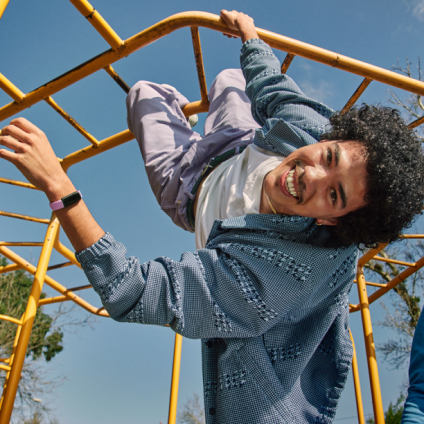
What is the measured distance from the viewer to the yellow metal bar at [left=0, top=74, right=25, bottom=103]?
1.64 metres

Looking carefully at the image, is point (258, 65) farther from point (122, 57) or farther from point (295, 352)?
point (295, 352)

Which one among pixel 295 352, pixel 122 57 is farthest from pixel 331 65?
pixel 295 352

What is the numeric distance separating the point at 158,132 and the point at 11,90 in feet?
2.27

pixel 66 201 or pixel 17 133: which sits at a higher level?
pixel 17 133

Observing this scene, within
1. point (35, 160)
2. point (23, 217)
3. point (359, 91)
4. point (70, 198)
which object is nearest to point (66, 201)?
point (70, 198)

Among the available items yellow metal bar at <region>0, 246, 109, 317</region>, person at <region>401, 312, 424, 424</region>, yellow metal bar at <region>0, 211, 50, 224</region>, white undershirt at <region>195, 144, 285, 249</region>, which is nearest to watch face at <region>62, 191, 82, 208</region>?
white undershirt at <region>195, 144, 285, 249</region>

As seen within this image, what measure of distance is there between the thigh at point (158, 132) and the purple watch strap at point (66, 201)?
0.86m

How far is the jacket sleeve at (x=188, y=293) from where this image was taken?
0.91 metres

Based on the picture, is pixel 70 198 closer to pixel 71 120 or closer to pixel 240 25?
pixel 71 120

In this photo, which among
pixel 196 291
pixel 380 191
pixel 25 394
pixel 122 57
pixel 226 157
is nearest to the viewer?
pixel 196 291

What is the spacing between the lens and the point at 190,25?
5.56ft

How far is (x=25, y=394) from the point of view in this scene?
10.7 meters

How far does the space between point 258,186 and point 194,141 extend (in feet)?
2.02

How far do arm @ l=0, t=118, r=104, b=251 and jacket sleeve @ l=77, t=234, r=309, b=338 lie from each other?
0.05 m
